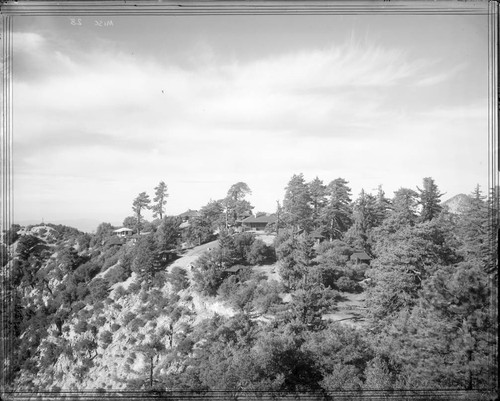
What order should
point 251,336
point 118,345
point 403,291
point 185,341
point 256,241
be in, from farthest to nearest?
point 256,241
point 118,345
point 185,341
point 251,336
point 403,291

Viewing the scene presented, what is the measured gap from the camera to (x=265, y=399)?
938 cm

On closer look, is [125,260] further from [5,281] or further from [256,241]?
[5,281]

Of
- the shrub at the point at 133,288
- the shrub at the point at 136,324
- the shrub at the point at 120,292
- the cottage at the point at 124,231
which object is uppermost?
the cottage at the point at 124,231

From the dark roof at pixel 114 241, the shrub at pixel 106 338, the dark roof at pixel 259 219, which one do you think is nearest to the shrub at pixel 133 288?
the shrub at pixel 106 338

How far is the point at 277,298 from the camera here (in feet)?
65.6

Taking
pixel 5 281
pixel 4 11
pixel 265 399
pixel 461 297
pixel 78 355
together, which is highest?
pixel 4 11

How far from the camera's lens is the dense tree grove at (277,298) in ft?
32.7

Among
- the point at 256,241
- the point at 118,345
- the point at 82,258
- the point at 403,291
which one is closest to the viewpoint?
the point at 403,291

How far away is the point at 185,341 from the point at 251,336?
546 centimetres

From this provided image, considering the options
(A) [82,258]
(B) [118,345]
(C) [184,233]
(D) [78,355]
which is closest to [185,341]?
(B) [118,345]

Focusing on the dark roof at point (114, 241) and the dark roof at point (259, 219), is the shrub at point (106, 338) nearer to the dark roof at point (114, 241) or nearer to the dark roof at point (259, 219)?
the dark roof at point (114, 241)

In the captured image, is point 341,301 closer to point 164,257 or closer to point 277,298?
point 277,298

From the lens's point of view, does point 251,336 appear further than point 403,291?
Yes

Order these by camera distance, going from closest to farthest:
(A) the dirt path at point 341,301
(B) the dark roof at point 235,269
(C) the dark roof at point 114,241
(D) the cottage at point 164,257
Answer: (A) the dirt path at point 341,301
(B) the dark roof at point 235,269
(D) the cottage at point 164,257
(C) the dark roof at point 114,241
